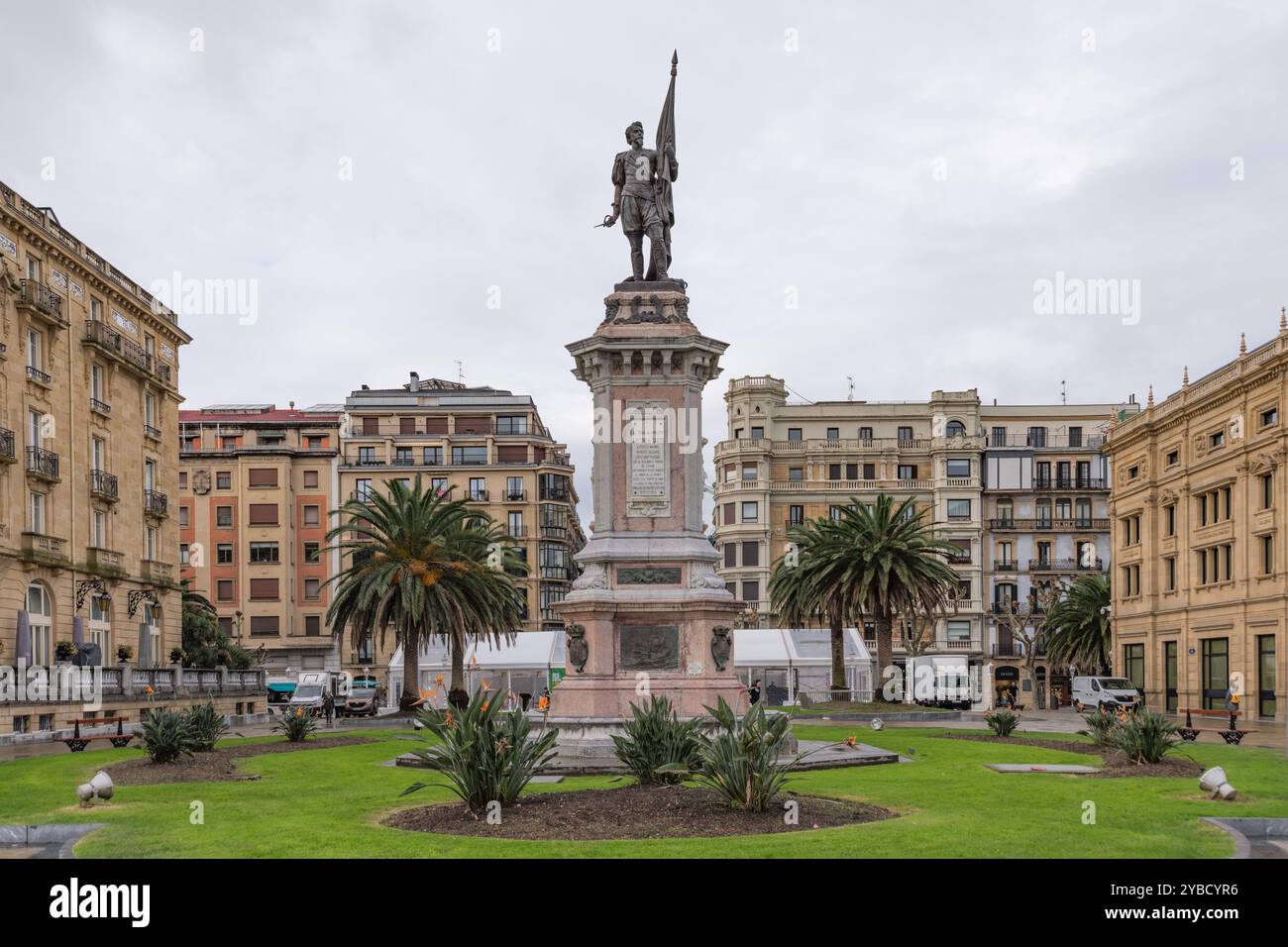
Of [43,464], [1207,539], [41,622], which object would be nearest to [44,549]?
Result: [41,622]

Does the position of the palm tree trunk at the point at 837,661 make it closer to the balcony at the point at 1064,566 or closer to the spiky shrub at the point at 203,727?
the spiky shrub at the point at 203,727

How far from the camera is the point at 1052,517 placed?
94.6 meters

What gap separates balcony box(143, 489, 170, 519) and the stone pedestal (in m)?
36.3

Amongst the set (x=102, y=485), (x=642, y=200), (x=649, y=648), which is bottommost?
(x=649, y=648)

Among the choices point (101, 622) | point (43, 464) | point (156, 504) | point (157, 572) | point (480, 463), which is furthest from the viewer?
point (480, 463)

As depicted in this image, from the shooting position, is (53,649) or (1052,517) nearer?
(53,649)

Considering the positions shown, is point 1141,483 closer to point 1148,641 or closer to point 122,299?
point 1148,641

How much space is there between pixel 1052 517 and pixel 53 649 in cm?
6709

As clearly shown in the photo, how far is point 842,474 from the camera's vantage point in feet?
315

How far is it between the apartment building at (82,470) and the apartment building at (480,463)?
34.7 meters

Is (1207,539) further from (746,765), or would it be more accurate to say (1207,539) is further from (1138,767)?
(746,765)

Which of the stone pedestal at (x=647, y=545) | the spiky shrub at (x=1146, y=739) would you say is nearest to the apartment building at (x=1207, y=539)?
the spiky shrub at (x=1146, y=739)

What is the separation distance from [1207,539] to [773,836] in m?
48.6
